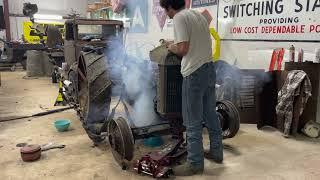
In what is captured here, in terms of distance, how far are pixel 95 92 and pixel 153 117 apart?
0.70 metres

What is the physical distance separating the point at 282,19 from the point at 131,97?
7.76 ft

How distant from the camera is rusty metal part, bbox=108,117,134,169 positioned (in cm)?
274

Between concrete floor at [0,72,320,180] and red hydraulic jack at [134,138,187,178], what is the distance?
0.09 meters

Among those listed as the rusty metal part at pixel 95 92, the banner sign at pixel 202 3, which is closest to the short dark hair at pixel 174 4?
the rusty metal part at pixel 95 92

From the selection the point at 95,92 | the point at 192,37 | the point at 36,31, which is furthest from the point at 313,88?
the point at 36,31

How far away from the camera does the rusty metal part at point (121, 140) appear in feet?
8.98

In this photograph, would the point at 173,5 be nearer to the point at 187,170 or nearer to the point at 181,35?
the point at 181,35

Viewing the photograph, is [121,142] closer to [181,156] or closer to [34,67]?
[181,156]

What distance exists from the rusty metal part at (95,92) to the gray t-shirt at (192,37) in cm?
100

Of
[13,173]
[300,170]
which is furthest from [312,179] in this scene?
[13,173]

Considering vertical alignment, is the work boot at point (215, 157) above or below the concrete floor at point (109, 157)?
above

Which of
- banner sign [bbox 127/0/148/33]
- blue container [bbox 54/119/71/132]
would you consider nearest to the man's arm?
blue container [bbox 54/119/71/132]

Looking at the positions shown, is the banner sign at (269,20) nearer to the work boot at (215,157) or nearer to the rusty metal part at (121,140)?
the work boot at (215,157)

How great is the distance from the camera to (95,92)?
3.20 m
